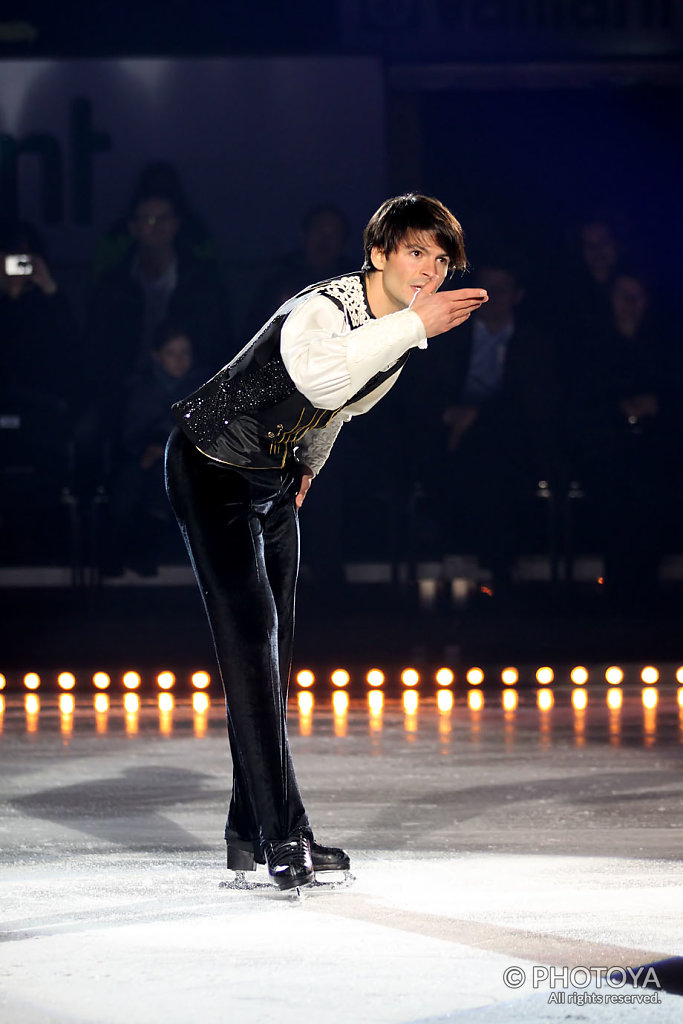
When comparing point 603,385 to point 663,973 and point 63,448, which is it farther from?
point 663,973

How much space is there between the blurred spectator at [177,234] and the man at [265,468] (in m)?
5.45

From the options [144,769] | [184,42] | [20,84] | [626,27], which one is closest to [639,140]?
[626,27]

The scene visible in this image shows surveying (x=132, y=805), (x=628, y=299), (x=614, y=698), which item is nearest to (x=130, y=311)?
(x=628, y=299)

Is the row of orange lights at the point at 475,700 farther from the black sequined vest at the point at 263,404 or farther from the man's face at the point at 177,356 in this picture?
the man's face at the point at 177,356

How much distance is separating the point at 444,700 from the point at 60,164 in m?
4.11

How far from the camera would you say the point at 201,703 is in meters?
5.63

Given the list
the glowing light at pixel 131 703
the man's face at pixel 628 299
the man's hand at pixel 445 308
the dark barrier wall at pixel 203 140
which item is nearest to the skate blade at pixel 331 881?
the man's hand at pixel 445 308

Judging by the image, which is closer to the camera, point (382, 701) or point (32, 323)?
point (382, 701)

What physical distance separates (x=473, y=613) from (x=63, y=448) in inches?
82.1

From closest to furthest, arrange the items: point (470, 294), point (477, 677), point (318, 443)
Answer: point (470, 294) → point (318, 443) → point (477, 677)

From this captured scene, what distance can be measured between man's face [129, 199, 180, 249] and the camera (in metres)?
0.54

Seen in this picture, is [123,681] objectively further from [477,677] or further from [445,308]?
[445,308]

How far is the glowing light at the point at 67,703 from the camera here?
5.51 metres

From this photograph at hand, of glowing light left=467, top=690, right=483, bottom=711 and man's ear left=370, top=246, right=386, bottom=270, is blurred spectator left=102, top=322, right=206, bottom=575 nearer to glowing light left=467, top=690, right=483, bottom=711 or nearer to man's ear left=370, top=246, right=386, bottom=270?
glowing light left=467, top=690, right=483, bottom=711
